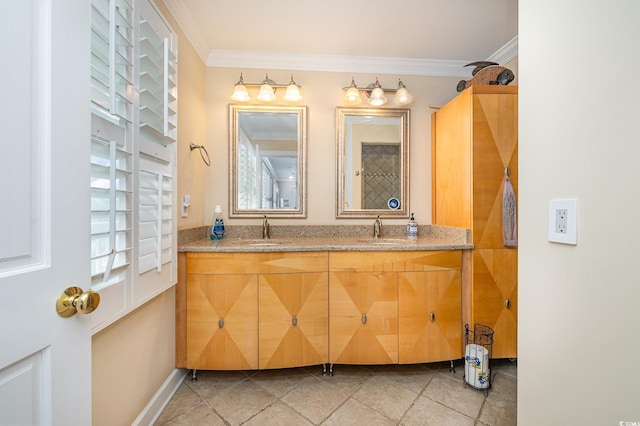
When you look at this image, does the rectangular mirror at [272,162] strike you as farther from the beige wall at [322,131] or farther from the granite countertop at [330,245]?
the granite countertop at [330,245]

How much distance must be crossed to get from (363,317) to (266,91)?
1.89m

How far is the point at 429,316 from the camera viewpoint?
188cm

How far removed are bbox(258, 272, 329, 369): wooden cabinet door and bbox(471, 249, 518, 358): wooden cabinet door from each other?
3.50 feet

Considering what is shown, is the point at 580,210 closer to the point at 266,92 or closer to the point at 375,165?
the point at 375,165

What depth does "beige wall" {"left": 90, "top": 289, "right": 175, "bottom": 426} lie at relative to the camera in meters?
1.10

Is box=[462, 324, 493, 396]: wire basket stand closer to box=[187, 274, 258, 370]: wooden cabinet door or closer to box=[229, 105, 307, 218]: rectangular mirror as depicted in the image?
box=[187, 274, 258, 370]: wooden cabinet door

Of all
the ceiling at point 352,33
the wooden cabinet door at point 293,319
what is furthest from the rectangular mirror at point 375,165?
the wooden cabinet door at point 293,319

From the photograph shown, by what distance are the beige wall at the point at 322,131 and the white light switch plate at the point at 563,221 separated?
1.68 m

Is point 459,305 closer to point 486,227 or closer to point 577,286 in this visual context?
point 486,227

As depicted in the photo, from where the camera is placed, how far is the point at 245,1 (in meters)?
1.72

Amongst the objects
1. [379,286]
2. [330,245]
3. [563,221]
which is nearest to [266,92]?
[330,245]

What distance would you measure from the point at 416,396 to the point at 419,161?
1.81 meters

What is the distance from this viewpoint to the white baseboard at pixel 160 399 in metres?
1.38

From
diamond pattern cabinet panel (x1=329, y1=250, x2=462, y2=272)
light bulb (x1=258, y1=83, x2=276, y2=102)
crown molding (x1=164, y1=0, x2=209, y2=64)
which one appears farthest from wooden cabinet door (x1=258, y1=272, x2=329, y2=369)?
crown molding (x1=164, y1=0, x2=209, y2=64)
